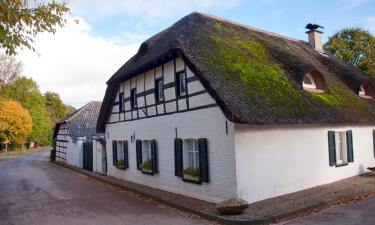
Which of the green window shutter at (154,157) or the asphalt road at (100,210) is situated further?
the green window shutter at (154,157)

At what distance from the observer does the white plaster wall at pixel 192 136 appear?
1073 cm

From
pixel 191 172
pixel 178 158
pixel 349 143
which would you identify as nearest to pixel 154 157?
pixel 178 158

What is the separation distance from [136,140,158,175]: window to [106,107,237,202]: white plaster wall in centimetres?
22


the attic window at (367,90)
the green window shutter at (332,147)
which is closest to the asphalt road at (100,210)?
the green window shutter at (332,147)

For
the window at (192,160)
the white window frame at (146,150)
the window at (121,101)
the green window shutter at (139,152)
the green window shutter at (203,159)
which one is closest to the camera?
the green window shutter at (203,159)

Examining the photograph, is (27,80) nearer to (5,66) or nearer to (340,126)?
(5,66)

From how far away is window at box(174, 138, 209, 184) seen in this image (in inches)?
453

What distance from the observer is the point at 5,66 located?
32.3 m

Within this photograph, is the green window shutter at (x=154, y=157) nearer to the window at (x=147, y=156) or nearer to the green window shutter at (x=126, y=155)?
the window at (x=147, y=156)

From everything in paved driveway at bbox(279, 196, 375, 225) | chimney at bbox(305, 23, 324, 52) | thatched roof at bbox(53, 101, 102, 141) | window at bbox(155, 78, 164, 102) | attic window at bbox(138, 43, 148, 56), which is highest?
chimney at bbox(305, 23, 324, 52)

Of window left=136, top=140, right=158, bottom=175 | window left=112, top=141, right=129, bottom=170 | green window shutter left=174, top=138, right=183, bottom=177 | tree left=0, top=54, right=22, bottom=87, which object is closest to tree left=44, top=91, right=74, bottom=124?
tree left=0, top=54, right=22, bottom=87

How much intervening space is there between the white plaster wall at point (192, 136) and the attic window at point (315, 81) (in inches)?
202

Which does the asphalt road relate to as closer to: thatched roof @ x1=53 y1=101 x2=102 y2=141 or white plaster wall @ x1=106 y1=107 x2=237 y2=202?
white plaster wall @ x1=106 y1=107 x2=237 y2=202

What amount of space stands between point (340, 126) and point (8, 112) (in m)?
46.3
